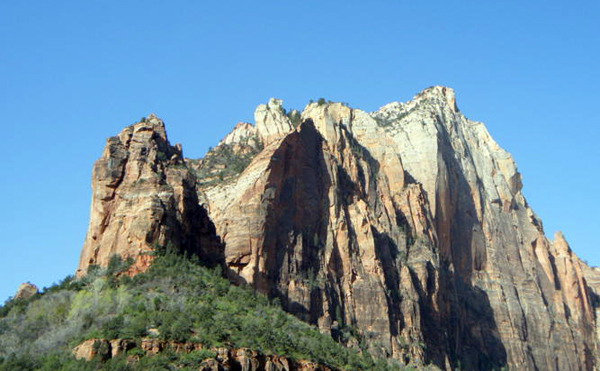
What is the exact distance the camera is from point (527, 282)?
16838cm

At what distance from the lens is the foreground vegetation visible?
80.4m

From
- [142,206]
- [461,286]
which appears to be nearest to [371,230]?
[461,286]

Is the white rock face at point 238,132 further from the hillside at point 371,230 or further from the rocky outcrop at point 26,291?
the rocky outcrop at point 26,291

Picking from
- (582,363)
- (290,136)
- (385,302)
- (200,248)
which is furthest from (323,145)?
(582,363)

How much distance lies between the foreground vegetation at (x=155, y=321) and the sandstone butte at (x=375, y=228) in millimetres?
3667

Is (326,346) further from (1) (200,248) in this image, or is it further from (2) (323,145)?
(2) (323,145)

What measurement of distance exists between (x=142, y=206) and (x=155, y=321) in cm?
1816

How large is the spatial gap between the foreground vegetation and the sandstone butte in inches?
144

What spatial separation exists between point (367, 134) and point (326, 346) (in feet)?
227

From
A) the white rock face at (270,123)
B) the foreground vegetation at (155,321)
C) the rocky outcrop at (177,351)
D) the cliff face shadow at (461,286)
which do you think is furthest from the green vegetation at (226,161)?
the rocky outcrop at (177,351)

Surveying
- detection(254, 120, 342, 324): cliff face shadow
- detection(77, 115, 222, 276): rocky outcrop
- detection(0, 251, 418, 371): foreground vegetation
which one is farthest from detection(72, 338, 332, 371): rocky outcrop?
detection(254, 120, 342, 324): cliff face shadow

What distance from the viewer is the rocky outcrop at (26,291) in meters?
101

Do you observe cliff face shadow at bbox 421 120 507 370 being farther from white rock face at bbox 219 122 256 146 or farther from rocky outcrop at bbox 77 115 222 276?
rocky outcrop at bbox 77 115 222 276

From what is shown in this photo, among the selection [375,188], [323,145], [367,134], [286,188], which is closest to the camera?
[286,188]
